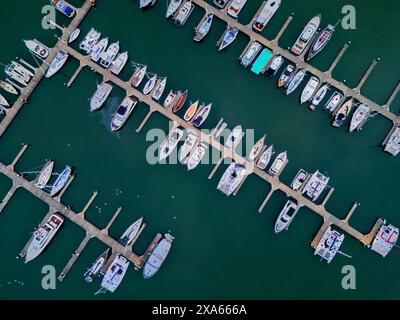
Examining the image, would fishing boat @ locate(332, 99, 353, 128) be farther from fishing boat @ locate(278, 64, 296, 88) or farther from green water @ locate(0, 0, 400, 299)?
→ fishing boat @ locate(278, 64, 296, 88)

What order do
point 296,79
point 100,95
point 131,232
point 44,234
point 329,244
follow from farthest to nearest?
point 100,95 < point 44,234 < point 296,79 < point 131,232 < point 329,244

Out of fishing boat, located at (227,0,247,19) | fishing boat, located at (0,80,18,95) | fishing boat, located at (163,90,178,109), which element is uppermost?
fishing boat, located at (227,0,247,19)

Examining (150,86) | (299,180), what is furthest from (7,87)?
(299,180)

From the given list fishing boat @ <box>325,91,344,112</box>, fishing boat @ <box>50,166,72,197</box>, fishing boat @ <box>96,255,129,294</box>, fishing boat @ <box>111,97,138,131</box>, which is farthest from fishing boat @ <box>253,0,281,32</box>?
fishing boat @ <box>96,255,129,294</box>

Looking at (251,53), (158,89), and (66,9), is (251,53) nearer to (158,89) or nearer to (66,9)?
(158,89)
